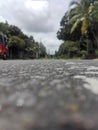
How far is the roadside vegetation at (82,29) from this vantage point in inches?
1291

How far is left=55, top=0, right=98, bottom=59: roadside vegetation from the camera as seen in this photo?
108 ft

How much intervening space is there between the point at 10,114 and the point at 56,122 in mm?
107

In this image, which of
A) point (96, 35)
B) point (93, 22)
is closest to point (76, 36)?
point (96, 35)

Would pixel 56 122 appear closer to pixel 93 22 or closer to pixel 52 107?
pixel 52 107

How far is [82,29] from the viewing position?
31766 mm

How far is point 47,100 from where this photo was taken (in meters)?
0.80

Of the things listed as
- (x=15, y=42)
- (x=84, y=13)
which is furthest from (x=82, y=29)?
(x=15, y=42)

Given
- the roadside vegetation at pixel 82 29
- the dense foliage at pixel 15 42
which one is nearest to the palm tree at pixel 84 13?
the roadside vegetation at pixel 82 29

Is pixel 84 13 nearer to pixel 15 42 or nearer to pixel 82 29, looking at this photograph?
pixel 82 29

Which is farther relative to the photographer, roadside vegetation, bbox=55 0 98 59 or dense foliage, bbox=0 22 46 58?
dense foliage, bbox=0 22 46 58

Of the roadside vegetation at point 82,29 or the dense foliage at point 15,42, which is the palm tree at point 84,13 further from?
the dense foliage at point 15,42

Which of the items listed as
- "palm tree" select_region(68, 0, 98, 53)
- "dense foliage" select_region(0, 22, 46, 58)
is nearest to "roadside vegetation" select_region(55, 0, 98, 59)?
"palm tree" select_region(68, 0, 98, 53)

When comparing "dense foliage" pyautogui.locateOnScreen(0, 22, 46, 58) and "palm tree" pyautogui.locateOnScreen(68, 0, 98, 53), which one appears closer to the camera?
"palm tree" pyautogui.locateOnScreen(68, 0, 98, 53)

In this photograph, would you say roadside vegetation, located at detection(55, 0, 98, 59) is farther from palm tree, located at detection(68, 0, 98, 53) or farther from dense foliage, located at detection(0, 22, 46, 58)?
dense foliage, located at detection(0, 22, 46, 58)
